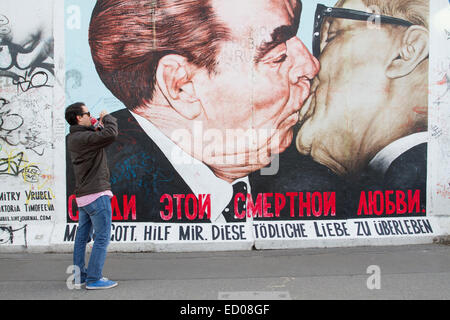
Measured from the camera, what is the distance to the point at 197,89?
6094 millimetres

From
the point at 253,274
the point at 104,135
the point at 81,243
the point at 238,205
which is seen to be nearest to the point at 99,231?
the point at 81,243

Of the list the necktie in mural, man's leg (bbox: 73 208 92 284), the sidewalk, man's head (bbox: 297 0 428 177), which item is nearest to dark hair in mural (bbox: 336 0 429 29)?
man's head (bbox: 297 0 428 177)

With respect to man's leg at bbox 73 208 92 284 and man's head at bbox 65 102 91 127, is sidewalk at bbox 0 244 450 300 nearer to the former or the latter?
man's leg at bbox 73 208 92 284

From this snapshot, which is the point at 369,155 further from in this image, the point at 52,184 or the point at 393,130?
the point at 52,184

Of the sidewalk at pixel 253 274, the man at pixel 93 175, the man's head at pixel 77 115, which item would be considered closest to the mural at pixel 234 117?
the sidewalk at pixel 253 274

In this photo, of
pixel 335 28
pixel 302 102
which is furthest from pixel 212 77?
pixel 335 28

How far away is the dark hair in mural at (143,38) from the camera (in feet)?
19.6

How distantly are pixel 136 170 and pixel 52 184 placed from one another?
3.88 ft

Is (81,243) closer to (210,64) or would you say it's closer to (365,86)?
(210,64)

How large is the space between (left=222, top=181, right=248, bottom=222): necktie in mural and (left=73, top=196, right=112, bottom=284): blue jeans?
212 centimetres

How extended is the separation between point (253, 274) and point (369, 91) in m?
3.20

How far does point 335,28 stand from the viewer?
20.2 feet

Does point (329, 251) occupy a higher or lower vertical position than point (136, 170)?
lower

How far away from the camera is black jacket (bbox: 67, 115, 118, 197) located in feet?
13.8
